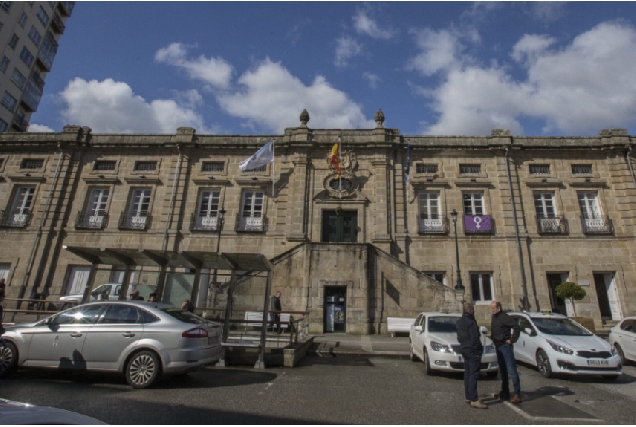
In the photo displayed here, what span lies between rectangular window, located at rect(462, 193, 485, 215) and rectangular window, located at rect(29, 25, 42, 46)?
156 feet

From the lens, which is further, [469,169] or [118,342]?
[469,169]

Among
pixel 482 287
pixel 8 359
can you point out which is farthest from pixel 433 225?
pixel 8 359

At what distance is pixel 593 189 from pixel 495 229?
6438 mm

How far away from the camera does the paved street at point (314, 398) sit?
17.1 ft

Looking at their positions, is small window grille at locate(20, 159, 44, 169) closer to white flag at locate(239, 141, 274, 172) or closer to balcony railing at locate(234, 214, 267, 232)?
white flag at locate(239, 141, 274, 172)

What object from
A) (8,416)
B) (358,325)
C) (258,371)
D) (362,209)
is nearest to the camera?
(8,416)

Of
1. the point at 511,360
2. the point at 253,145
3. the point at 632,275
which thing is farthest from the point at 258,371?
the point at 632,275

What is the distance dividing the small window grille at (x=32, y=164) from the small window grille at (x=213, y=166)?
10821 mm

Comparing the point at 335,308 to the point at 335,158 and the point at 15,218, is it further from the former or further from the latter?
the point at 15,218

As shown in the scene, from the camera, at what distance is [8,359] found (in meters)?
6.98

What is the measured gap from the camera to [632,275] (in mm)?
18203

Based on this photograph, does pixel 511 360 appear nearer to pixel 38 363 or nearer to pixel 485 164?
pixel 38 363

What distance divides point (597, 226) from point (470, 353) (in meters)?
18.4

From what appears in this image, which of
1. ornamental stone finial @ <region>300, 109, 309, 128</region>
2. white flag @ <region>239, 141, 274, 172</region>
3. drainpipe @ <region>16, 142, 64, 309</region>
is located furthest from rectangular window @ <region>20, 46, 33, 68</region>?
ornamental stone finial @ <region>300, 109, 309, 128</region>
